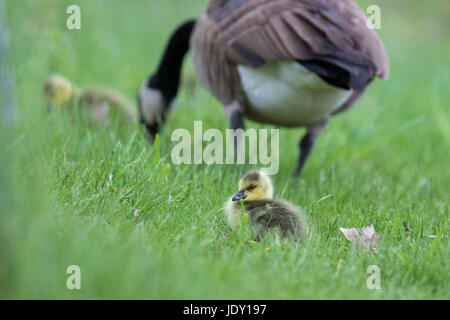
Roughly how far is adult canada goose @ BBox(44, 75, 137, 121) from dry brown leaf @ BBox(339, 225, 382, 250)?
10.2 feet

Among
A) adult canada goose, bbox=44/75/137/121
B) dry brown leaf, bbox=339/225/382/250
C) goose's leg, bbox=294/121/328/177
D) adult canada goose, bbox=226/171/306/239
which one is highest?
adult canada goose, bbox=44/75/137/121

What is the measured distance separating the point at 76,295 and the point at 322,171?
2.88 m

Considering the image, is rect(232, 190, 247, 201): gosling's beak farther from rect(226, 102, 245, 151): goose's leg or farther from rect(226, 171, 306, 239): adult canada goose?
rect(226, 102, 245, 151): goose's leg

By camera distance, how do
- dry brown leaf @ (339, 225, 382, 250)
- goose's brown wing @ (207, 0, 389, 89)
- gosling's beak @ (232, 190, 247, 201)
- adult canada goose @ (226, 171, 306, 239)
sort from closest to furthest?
dry brown leaf @ (339, 225, 382, 250)
adult canada goose @ (226, 171, 306, 239)
gosling's beak @ (232, 190, 247, 201)
goose's brown wing @ (207, 0, 389, 89)

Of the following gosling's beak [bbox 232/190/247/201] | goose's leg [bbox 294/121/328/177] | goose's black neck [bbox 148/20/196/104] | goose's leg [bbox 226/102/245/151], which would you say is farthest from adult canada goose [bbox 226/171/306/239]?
goose's black neck [bbox 148/20/196/104]

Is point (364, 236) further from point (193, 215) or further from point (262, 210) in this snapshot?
point (193, 215)

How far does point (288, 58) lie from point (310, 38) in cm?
17

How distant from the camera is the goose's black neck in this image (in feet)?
17.0

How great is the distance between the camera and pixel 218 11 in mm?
3973

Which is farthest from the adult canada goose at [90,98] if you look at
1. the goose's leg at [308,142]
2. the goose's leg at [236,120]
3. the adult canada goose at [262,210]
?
the adult canada goose at [262,210]

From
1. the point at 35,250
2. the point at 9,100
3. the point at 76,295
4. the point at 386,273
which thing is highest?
the point at 9,100
